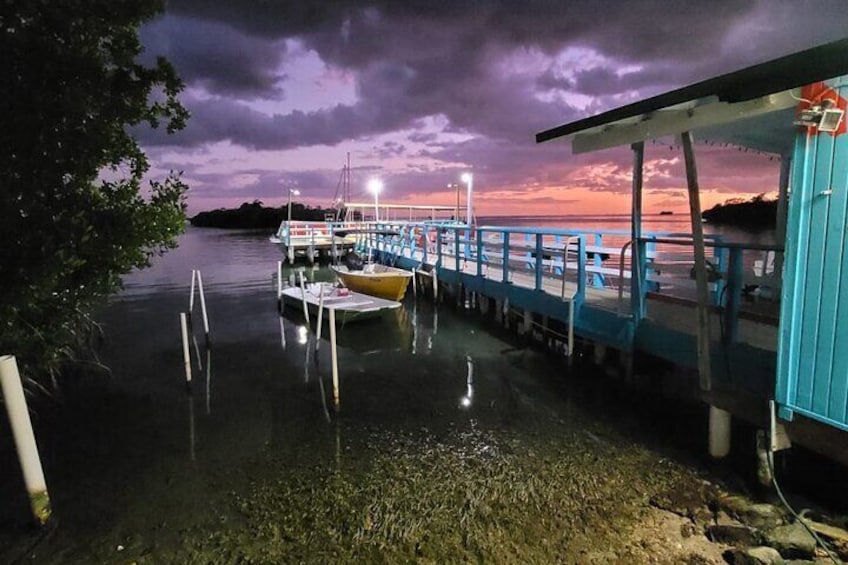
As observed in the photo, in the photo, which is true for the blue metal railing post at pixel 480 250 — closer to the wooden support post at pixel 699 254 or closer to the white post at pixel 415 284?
the white post at pixel 415 284

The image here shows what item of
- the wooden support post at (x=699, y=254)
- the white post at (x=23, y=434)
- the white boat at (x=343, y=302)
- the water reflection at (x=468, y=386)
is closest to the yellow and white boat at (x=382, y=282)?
the white boat at (x=343, y=302)

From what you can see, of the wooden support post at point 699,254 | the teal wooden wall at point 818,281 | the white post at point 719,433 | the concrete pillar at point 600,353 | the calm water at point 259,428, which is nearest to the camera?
the teal wooden wall at point 818,281

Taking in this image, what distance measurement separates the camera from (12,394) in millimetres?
4391

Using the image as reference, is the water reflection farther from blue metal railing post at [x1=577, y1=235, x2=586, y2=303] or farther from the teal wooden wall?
the teal wooden wall

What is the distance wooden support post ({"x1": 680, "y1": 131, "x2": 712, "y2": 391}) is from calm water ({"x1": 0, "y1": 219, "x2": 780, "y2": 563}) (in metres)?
1.27

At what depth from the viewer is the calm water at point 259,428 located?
4785mm

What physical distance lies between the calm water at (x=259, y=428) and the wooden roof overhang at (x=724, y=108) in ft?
12.7

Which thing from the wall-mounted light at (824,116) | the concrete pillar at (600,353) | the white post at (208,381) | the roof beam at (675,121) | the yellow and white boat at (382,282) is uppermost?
the roof beam at (675,121)

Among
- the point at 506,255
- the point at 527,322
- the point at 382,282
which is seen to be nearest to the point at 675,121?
the point at 506,255

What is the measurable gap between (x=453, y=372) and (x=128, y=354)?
817 centimetres

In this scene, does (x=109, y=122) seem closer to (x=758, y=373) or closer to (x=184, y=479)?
(x=184, y=479)

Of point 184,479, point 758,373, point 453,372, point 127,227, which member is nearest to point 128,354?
point 127,227

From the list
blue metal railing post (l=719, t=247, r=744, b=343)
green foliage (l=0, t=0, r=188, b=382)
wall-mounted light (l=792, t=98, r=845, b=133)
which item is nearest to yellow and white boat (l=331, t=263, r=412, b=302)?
green foliage (l=0, t=0, r=188, b=382)

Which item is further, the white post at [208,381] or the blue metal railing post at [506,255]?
the blue metal railing post at [506,255]
